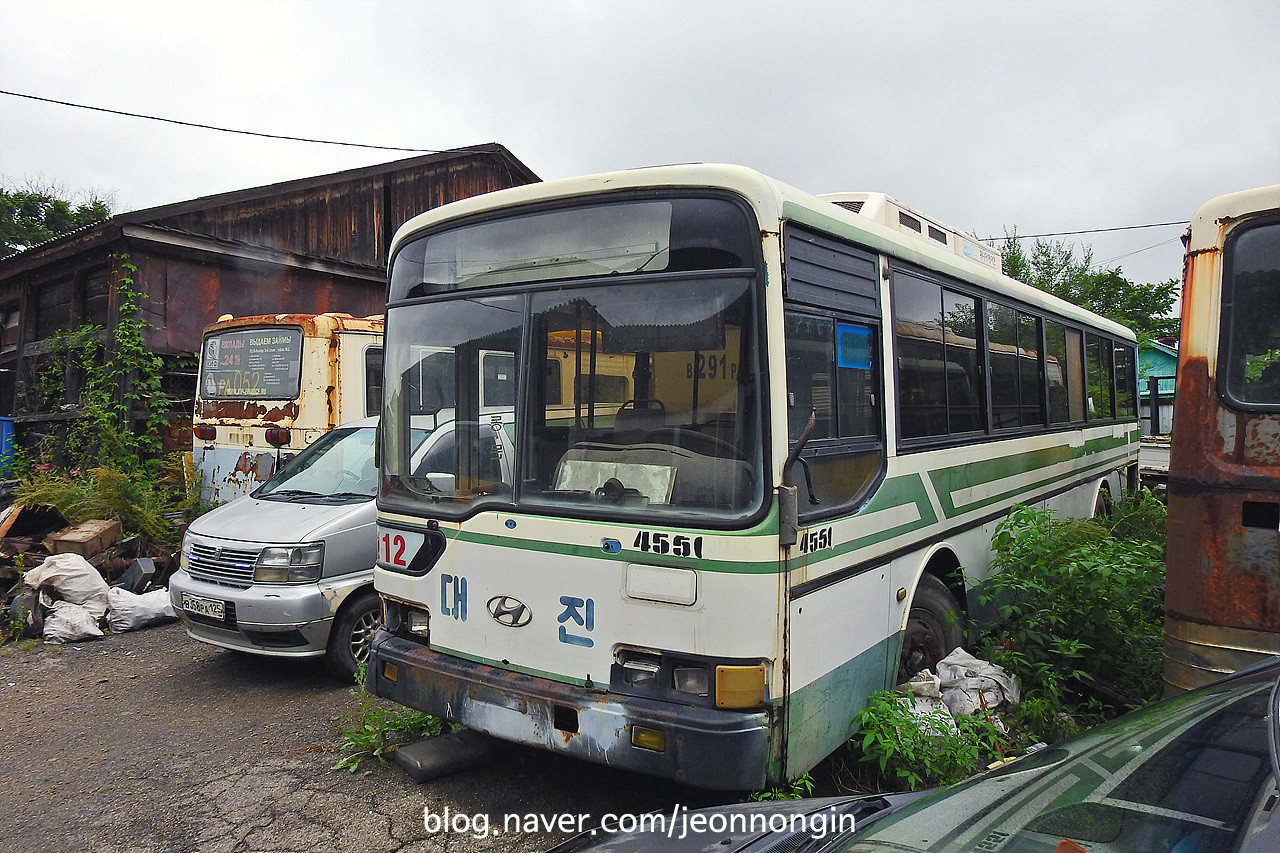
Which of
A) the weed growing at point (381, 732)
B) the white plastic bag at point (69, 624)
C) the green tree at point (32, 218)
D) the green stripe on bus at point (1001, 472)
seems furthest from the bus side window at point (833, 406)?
the green tree at point (32, 218)

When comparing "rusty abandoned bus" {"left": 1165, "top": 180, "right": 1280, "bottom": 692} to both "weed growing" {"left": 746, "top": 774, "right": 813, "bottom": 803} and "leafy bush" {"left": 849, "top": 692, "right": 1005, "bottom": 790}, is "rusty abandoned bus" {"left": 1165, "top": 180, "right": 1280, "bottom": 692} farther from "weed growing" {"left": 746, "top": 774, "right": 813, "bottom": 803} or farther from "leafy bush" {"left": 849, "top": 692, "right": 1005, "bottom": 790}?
"weed growing" {"left": 746, "top": 774, "right": 813, "bottom": 803}

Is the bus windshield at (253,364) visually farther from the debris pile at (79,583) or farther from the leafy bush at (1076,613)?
the leafy bush at (1076,613)

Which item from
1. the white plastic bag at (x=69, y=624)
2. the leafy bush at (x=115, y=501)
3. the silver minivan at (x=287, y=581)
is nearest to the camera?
the silver minivan at (x=287, y=581)

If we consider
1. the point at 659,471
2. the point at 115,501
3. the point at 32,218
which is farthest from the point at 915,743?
the point at 32,218

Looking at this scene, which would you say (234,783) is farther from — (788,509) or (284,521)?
(788,509)

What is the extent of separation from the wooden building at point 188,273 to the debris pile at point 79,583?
3.55 m

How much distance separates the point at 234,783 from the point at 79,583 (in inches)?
176

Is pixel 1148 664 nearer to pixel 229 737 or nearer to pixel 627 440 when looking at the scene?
pixel 627 440

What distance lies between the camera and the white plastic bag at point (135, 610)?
7.36 meters

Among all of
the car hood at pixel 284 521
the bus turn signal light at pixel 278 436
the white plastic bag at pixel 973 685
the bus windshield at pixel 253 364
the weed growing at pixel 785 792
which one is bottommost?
the weed growing at pixel 785 792

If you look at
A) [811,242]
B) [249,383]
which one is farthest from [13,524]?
[811,242]

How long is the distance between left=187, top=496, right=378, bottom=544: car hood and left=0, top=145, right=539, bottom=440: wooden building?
642cm

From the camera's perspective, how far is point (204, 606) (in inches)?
224

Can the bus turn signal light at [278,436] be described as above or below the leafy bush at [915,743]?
above
